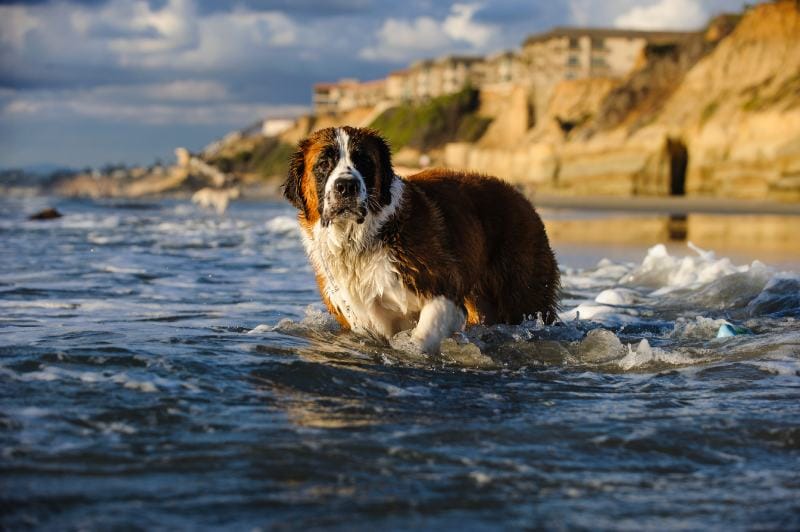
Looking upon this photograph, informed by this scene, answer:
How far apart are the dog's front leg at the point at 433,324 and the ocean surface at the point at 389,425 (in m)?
0.12

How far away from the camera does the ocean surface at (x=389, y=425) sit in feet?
11.0

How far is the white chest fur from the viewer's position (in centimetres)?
648

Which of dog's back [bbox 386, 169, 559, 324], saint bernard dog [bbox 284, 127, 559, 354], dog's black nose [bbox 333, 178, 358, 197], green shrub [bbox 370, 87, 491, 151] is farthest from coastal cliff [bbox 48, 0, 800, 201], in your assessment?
green shrub [bbox 370, 87, 491, 151]

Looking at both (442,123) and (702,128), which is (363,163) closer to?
(702,128)

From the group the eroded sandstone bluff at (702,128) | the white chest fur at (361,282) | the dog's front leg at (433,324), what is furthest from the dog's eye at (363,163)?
the eroded sandstone bluff at (702,128)

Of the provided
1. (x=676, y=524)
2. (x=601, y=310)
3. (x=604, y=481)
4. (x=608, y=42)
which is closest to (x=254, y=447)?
(x=604, y=481)

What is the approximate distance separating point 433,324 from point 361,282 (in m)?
0.58

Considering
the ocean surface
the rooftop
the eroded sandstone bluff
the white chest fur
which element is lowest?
the ocean surface

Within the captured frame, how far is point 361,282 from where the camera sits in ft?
21.7

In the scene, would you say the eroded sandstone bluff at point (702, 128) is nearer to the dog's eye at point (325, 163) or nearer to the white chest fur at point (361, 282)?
the white chest fur at point (361, 282)

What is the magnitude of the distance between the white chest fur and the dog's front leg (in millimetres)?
114

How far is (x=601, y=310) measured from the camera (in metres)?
9.48

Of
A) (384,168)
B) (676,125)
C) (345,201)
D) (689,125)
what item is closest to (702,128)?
(689,125)

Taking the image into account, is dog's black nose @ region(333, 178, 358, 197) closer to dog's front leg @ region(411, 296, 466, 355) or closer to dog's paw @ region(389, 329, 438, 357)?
dog's front leg @ region(411, 296, 466, 355)
